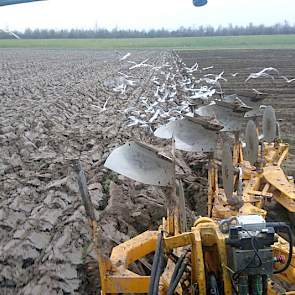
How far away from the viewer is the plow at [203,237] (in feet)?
8.74

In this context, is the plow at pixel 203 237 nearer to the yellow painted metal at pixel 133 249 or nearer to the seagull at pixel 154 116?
the yellow painted metal at pixel 133 249

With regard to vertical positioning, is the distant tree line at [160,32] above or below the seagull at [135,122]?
below

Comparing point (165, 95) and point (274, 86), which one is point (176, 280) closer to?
point (165, 95)

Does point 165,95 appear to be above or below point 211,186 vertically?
below

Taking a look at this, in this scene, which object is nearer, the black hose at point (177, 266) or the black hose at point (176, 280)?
the black hose at point (176, 280)

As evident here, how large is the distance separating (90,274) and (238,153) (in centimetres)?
264

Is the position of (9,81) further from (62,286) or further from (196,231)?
(196,231)

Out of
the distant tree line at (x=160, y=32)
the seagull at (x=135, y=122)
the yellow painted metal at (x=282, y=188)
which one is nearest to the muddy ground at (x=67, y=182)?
the seagull at (x=135, y=122)

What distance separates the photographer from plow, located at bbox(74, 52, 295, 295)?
2664mm

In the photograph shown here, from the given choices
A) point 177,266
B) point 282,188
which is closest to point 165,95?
point 282,188

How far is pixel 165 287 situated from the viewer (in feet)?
10.1

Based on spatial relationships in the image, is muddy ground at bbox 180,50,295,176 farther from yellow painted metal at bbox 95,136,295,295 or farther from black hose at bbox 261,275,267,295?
black hose at bbox 261,275,267,295

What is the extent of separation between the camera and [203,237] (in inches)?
112

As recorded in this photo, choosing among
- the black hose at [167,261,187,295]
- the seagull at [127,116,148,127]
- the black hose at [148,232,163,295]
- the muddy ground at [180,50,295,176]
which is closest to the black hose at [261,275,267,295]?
the black hose at [167,261,187,295]
